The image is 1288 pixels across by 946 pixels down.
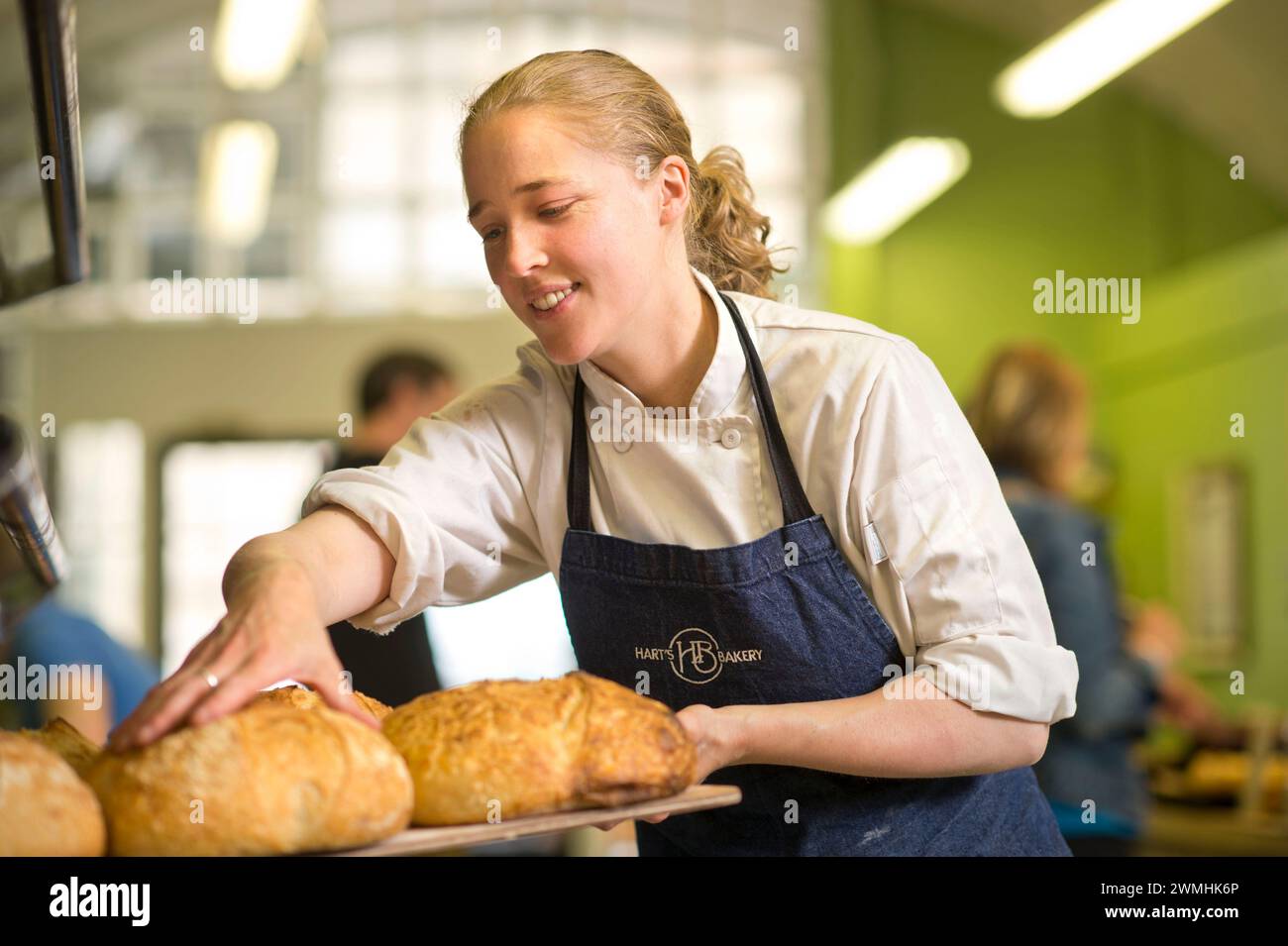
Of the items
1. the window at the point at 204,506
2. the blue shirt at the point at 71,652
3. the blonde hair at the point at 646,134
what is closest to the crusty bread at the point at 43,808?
the blonde hair at the point at 646,134

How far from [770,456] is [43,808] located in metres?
0.75

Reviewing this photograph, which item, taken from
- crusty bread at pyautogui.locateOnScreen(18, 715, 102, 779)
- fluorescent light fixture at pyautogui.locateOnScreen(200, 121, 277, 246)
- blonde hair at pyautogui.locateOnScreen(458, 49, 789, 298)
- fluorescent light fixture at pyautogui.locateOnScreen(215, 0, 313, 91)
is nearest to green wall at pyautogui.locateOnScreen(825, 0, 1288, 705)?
fluorescent light fixture at pyautogui.locateOnScreen(215, 0, 313, 91)

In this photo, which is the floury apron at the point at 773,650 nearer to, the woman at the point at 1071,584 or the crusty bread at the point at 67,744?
the crusty bread at the point at 67,744

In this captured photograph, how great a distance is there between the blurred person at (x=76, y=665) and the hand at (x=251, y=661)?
5.97 ft

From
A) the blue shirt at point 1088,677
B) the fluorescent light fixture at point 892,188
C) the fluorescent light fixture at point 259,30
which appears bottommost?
the blue shirt at point 1088,677

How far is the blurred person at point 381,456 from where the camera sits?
2.74m

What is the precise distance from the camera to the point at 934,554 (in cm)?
127

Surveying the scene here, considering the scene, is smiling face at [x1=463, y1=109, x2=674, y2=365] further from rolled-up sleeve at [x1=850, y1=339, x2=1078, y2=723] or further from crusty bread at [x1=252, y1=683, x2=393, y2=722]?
crusty bread at [x1=252, y1=683, x2=393, y2=722]

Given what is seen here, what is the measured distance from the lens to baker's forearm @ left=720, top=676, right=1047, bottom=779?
3.95 ft

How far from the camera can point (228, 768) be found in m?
0.91

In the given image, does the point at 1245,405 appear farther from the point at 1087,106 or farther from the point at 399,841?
the point at 399,841
